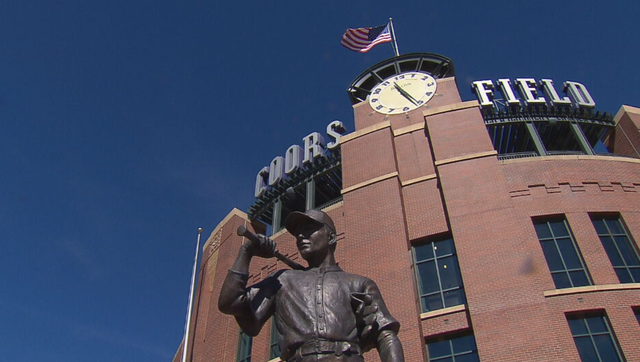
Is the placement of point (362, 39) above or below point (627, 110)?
above

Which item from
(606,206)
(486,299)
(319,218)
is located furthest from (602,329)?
(319,218)

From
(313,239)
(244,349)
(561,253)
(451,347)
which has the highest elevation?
(561,253)

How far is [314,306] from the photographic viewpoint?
4086 millimetres

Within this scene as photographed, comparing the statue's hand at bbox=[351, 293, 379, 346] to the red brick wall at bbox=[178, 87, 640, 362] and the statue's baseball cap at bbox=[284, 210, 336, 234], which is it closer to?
the statue's baseball cap at bbox=[284, 210, 336, 234]

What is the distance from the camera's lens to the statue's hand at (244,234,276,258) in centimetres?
398

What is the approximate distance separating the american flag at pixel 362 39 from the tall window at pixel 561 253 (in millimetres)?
14216

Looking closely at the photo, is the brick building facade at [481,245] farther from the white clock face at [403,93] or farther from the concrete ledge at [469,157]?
the white clock face at [403,93]

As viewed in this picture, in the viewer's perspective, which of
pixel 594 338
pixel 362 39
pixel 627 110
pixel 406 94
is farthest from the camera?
pixel 362 39

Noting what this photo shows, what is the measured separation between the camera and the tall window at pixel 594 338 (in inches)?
579

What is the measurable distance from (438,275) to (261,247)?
14.4 meters

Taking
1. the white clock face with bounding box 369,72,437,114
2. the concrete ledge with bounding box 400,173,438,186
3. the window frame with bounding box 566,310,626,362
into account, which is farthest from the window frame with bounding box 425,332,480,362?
the white clock face with bounding box 369,72,437,114

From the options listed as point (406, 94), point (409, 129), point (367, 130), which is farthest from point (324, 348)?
point (406, 94)

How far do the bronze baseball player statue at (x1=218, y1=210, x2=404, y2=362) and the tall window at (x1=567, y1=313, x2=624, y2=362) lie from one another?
1346cm

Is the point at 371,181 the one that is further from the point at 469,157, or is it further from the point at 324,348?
the point at 324,348
